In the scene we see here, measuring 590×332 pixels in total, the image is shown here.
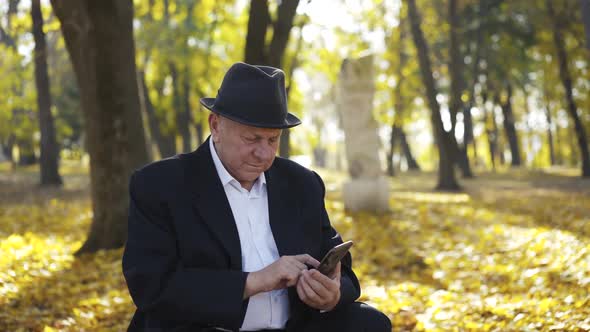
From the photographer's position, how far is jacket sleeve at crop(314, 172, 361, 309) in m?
3.00

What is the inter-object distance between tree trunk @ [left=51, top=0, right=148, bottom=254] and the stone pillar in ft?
17.0

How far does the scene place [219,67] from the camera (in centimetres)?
2375

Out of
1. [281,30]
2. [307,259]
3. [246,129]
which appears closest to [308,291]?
[307,259]

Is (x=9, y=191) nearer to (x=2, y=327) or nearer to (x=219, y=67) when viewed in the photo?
(x=219, y=67)

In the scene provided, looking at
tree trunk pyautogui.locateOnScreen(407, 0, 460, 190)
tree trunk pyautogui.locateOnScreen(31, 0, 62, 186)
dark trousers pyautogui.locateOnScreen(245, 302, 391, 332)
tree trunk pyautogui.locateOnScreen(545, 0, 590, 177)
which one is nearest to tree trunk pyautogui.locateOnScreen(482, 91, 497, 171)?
tree trunk pyautogui.locateOnScreen(545, 0, 590, 177)

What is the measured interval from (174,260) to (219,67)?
70.4 feet

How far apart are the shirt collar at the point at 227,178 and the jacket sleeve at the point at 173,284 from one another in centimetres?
38

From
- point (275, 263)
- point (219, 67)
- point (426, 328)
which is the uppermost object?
point (219, 67)

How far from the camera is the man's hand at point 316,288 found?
275 cm

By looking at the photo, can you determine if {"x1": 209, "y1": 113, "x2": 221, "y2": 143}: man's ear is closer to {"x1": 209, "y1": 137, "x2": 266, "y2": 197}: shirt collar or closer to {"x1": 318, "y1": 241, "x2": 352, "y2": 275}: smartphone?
{"x1": 209, "y1": 137, "x2": 266, "y2": 197}: shirt collar

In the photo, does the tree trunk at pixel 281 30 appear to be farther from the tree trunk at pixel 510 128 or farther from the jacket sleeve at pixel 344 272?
the tree trunk at pixel 510 128

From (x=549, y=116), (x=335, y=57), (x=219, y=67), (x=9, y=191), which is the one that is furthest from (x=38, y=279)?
(x=549, y=116)

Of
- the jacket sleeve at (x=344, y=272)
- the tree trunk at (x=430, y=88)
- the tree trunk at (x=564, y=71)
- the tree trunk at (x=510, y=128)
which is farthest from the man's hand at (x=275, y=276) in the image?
the tree trunk at (x=510, y=128)

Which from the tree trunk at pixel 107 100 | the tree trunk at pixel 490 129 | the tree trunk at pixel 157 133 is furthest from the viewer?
the tree trunk at pixel 490 129
